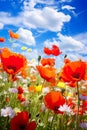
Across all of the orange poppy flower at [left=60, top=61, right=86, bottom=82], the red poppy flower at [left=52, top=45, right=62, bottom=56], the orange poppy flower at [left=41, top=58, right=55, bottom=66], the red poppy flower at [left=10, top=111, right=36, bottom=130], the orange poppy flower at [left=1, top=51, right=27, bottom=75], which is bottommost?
the red poppy flower at [left=10, top=111, right=36, bottom=130]

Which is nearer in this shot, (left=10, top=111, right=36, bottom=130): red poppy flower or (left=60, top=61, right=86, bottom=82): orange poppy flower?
(left=10, top=111, right=36, bottom=130): red poppy flower

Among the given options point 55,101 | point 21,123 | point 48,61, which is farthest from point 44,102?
point 48,61

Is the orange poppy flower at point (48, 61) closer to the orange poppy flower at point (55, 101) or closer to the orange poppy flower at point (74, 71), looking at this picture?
the orange poppy flower at point (55, 101)

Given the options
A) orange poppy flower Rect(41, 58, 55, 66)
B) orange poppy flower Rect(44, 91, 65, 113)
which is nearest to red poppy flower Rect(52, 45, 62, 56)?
orange poppy flower Rect(41, 58, 55, 66)

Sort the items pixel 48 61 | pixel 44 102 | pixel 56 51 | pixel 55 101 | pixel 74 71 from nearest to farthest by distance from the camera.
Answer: pixel 74 71 < pixel 55 101 < pixel 44 102 < pixel 48 61 < pixel 56 51

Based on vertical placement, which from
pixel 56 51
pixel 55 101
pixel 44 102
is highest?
pixel 56 51

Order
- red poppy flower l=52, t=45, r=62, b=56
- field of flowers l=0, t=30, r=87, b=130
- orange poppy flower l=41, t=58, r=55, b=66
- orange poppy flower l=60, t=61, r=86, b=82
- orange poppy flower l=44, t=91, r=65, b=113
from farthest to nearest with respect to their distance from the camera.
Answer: red poppy flower l=52, t=45, r=62, b=56, orange poppy flower l=41, t=58, r=55, b=66, orange poppy flower l=44, t=91, r=65, b=113, orange poppy flower l=60, t=61, r=86, b=82, field of flowers l=0, t=30, r=87, b=130

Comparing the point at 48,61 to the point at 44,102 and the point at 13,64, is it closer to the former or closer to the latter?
the point at 44,102

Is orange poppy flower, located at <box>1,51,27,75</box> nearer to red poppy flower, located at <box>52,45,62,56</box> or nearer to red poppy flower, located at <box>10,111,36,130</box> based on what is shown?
red poppy flower, located at <box>10,111,36,130</box>

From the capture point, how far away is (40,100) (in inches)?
159

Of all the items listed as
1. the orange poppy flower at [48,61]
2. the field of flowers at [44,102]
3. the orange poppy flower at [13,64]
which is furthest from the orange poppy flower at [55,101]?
the orange poppy flower at [48,61]

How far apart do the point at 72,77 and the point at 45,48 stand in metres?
2.87

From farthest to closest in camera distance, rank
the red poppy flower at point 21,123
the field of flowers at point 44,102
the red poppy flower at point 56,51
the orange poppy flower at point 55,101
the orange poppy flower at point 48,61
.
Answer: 1. the red poppy flower at point 56,51
2. the orange poppy flower at point 48,61
3. the orange poppy flower at point 55,101
4. the field of flowers at point 44,102
5. the red poppy flower at point 21,123

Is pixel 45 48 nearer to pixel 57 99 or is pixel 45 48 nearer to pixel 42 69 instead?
pixel 42 69
